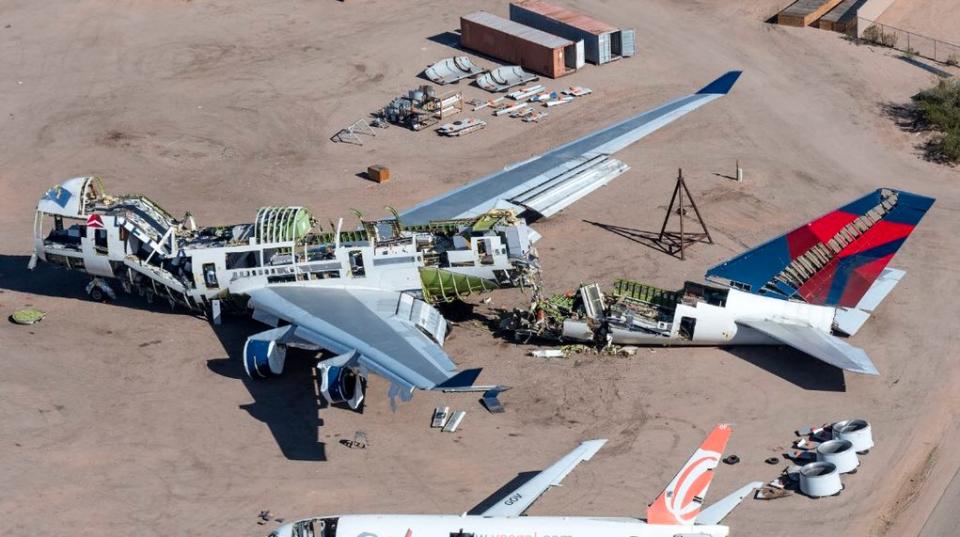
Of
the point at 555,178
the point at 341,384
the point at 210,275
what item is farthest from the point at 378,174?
the point at 341,384

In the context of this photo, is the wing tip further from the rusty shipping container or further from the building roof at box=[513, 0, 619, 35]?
the building roof at box=[513, 0, 619, 35]

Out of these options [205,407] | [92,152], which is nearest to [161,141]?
[92,152]

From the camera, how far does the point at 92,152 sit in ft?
240

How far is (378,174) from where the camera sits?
2697 inches

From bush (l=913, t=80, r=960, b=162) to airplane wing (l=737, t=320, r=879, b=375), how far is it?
25501 millimetres

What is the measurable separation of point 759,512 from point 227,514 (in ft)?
59.7

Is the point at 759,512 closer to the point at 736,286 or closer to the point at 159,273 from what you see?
the point at 736,286

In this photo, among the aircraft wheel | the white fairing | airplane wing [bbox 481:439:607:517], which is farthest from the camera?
the aircraft wheel

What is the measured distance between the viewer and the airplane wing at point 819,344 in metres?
48.2

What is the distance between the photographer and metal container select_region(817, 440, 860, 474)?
1751 inches

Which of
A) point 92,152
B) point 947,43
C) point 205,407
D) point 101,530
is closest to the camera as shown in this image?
point 101,530

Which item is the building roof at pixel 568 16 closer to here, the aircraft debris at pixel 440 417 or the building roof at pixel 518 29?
the building roof at pixel 518 29

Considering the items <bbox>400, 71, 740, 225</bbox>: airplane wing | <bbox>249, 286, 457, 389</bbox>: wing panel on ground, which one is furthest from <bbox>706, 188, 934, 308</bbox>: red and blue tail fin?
<bbox>249, 286, 457, 389</bbox>: wing panel on ground

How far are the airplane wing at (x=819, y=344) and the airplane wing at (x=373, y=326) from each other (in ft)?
43.0
